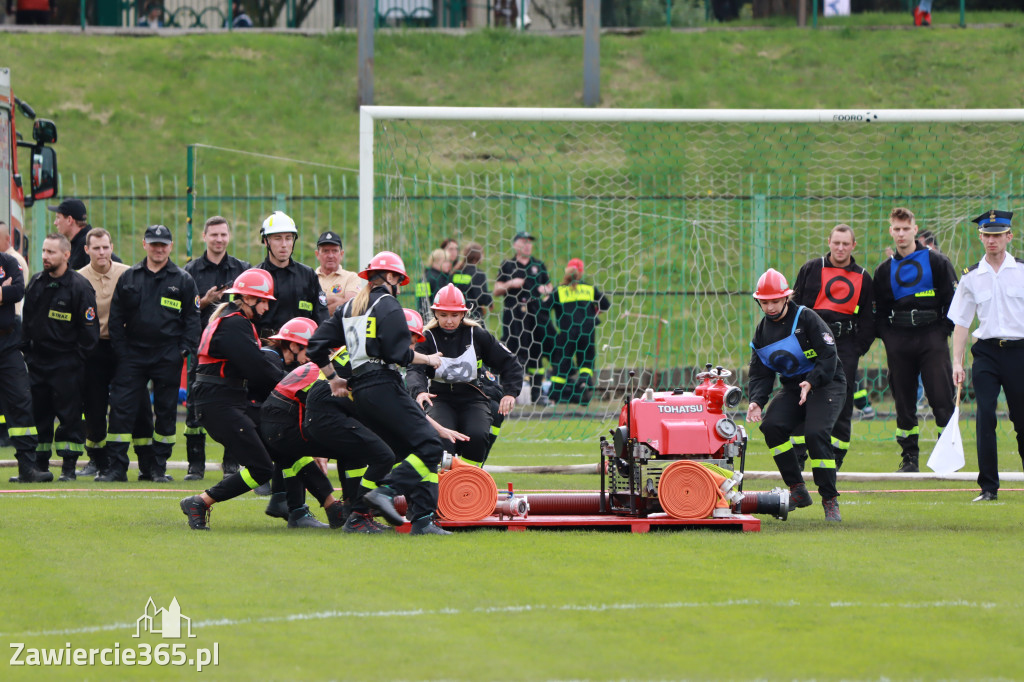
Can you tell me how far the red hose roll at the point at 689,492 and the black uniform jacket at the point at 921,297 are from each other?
14.2 ft

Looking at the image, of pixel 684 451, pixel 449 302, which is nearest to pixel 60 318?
pixel 449 302

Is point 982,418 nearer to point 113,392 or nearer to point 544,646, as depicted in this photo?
point 544,646

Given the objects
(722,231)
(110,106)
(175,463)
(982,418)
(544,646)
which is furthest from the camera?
(110,106)

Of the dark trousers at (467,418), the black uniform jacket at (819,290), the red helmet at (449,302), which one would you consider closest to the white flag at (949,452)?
the black uniform jacket at (819,290)

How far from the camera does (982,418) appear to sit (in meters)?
10.2

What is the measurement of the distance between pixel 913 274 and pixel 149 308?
6.82m

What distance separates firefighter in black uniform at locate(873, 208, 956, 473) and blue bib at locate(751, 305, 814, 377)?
2.89 meters

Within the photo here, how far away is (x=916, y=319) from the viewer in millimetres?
12266

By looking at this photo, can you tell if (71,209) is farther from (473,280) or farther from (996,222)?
(996,222)

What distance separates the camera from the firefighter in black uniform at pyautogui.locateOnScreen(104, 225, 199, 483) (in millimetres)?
11750

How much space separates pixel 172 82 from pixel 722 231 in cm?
1659

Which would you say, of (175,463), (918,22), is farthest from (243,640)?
(918,22)

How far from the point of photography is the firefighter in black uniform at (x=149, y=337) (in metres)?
11.8

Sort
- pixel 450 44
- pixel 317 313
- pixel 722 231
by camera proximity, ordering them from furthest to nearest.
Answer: pixel 450 44
pixel 722 231
pixel 317 313
